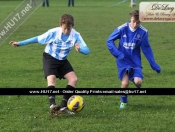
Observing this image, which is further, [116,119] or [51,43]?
[51,43]

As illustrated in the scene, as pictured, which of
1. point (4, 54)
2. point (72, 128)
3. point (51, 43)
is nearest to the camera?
point (72, 128)

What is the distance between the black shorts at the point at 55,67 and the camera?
8.28 m

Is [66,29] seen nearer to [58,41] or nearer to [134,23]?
[58,41]

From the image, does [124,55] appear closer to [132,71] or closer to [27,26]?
[132,71]

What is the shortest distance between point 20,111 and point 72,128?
1407 millimetres

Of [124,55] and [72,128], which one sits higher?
[124,55]

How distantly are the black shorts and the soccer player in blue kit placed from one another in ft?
2.78

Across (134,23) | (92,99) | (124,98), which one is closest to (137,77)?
(124,98)

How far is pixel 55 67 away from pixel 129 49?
136 cm

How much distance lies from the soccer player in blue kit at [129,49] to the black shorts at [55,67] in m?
0.85

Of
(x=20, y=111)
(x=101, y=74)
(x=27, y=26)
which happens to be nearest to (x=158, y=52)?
(x=101, y=74)

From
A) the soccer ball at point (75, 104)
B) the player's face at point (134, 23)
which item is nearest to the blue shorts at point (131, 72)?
the player's face at point (134, 23)

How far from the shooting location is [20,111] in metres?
8.37

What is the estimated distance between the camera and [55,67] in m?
8.31
